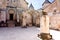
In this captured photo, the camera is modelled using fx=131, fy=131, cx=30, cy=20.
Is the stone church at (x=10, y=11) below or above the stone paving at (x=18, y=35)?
above

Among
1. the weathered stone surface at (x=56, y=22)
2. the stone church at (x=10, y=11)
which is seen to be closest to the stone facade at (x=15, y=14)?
the stone church at (x=10, y=11)

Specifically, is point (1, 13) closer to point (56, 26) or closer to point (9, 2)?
point (9, 2)

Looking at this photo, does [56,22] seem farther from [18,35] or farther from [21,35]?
[18,35]

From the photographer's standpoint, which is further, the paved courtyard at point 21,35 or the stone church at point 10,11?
the stone church at point 10,11

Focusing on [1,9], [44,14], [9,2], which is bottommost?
[44,14]

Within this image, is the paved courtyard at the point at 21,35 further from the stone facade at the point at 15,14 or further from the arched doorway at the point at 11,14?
the arched doorway at the point at 11,14

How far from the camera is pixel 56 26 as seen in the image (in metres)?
17.3

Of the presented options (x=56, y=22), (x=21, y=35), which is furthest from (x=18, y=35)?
(x=56, y=22)

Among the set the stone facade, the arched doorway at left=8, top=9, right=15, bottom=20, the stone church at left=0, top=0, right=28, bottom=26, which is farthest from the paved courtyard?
the arched doorway at left=8, top=9, right=15, bottom=20

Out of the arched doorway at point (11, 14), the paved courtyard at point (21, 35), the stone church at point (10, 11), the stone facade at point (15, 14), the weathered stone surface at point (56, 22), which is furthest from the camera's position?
the arched doorway at point (11, 14)

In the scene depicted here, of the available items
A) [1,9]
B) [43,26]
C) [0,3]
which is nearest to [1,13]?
[1,9]

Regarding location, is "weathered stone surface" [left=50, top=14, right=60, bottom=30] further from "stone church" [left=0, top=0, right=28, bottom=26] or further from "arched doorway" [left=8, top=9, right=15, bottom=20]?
"arched doorway" [left=8, top=9, right=15, bottom=20]

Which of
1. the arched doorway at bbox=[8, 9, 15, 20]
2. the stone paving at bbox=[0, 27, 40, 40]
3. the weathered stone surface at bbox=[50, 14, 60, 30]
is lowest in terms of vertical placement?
the stone paving at bbox=[0, 27, 40, 40]

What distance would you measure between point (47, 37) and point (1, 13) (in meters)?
21.0
